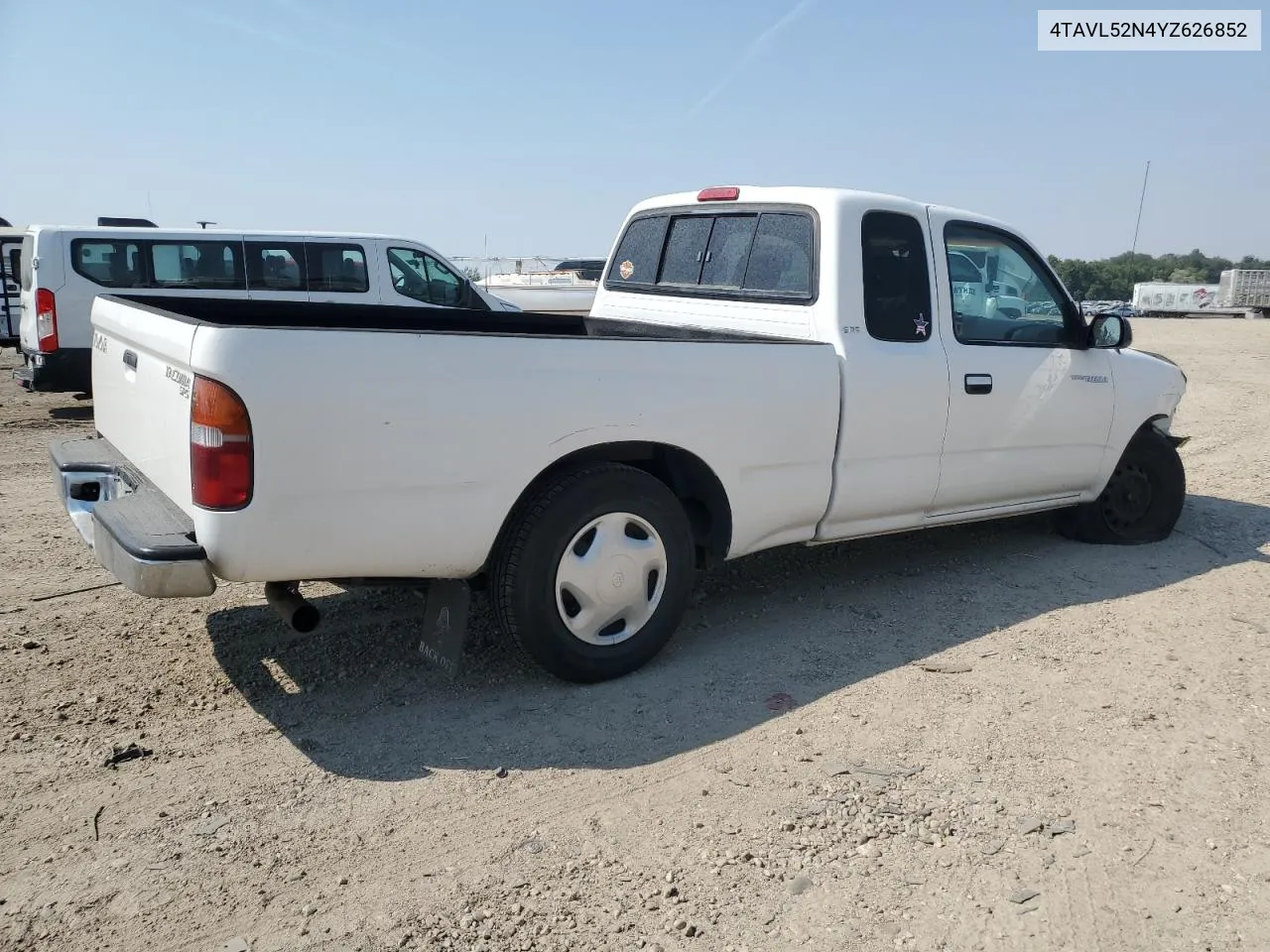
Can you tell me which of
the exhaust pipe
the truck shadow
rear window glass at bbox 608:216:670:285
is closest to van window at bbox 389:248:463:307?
rear window glass at bbox 608:216:670:285

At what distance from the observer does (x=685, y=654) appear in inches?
169

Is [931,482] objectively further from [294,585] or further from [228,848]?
[228,848]

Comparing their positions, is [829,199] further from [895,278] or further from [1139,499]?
[1139,499]

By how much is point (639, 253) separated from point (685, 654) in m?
2.52

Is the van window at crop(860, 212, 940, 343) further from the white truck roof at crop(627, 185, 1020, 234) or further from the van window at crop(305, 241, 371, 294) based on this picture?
the van window at crop(305, 241, 371, 294)

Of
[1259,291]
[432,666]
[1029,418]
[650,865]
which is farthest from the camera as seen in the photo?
[1259,291]

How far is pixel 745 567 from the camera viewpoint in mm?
5500

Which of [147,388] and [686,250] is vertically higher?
[686,250]

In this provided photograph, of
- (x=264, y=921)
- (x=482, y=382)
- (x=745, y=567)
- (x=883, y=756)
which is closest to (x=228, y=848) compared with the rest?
(x=264, y=921)

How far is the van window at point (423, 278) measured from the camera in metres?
12.2

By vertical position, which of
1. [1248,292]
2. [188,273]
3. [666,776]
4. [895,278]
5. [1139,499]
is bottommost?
[666,776]

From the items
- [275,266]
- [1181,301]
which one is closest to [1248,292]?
[1181,301]

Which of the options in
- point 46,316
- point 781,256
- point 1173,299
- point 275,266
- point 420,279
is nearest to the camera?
point 781,256

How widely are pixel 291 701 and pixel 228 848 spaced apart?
3.16 ft
